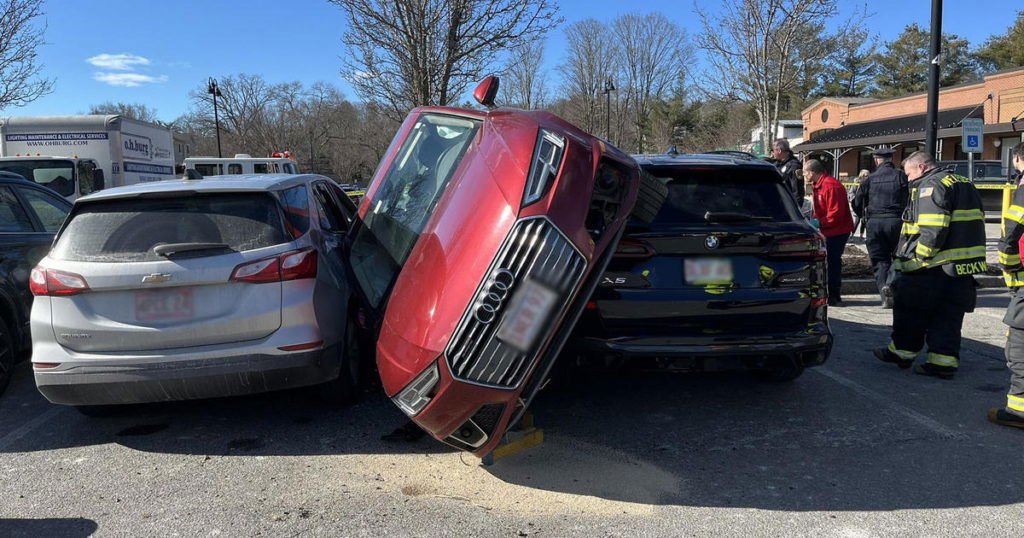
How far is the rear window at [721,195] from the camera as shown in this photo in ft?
13.8

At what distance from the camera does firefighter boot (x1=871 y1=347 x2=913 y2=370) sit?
18.2 ft

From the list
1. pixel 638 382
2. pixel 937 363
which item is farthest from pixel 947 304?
pixel 638 382

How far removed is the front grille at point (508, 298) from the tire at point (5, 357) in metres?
3.89

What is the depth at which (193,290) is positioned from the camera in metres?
3.81

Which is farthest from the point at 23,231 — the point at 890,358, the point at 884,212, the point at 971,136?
the point at 971,136

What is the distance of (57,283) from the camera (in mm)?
3857

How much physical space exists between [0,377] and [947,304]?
6914 millimetres

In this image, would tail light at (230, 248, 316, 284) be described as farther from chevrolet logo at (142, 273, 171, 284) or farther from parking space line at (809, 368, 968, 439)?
parking space line at (809, 368, 968, 439)

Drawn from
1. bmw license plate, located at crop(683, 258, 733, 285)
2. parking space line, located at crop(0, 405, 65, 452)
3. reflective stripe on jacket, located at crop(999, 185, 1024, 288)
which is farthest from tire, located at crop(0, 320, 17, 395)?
reflective stripe on jacket, located at crop(999, 185, 1024, 288)

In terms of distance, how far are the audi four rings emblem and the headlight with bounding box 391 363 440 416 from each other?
33cm

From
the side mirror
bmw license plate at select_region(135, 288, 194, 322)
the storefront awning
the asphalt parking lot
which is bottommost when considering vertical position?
the asphalt parking lot

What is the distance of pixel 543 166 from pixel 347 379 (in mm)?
2252

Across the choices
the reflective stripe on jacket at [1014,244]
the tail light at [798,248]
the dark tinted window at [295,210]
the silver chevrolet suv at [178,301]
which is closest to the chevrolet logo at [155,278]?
the silver chevrolet suv at [178,301]

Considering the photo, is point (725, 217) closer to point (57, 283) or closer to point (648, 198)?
point (648, 198)
